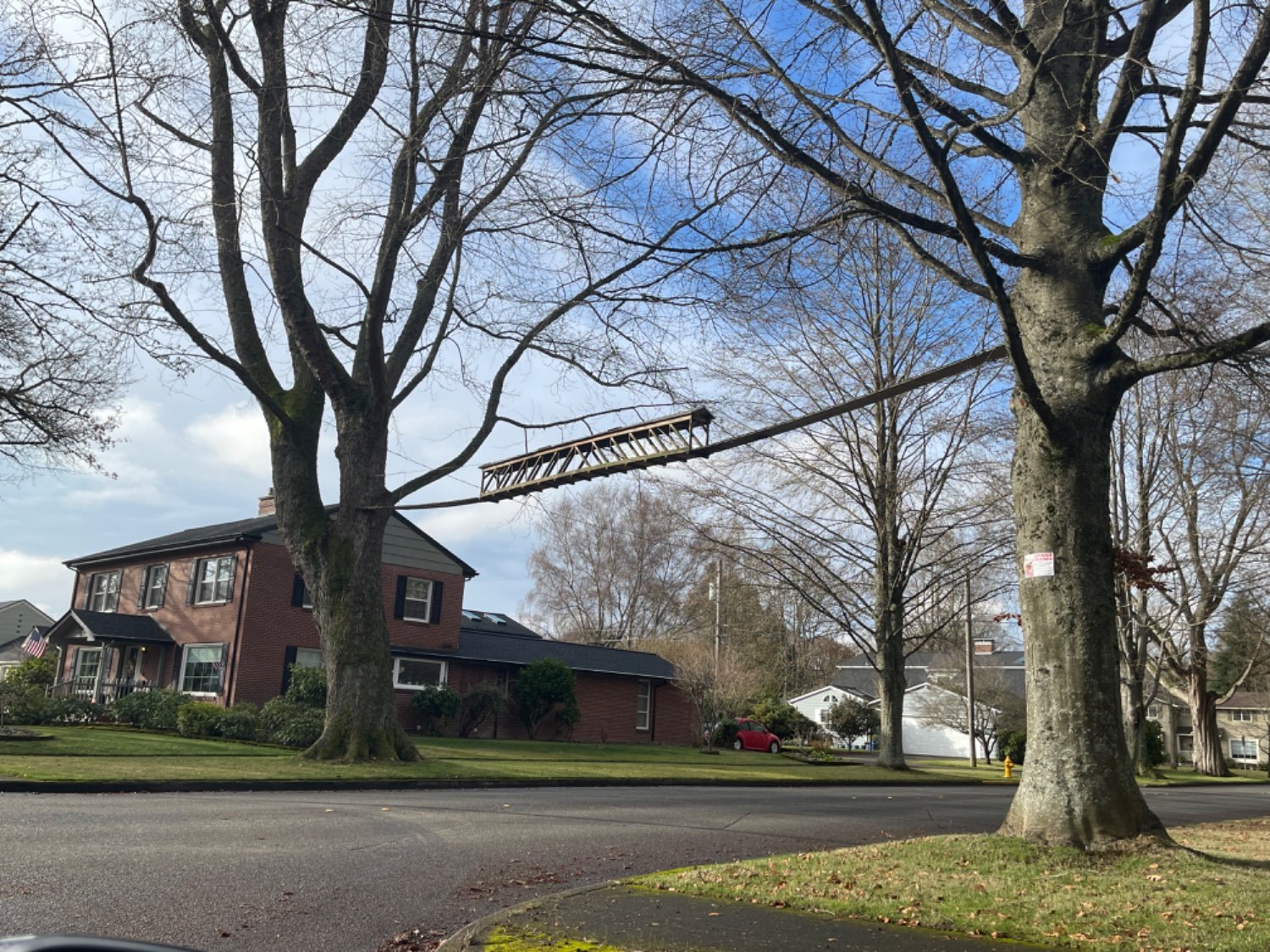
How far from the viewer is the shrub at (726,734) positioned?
138ft

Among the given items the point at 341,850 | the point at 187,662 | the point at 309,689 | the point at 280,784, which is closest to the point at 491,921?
the point at 341,850

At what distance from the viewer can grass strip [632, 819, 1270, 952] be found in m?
5.92

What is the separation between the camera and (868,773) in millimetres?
28297

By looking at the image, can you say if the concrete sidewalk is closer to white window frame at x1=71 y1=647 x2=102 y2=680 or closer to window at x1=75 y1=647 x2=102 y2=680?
white window frame at x1=71 y1=647 x2=102 y2=680

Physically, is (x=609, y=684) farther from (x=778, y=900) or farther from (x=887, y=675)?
(x=778, y=900)

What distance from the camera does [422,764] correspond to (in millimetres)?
18422

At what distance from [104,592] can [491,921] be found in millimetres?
37882

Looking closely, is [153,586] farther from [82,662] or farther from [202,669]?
[202,669]

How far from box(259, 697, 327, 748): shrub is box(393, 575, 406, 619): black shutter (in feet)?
32.6

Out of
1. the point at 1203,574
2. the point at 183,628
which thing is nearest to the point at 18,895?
the point at 183,628

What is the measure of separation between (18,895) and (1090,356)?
8.60 m

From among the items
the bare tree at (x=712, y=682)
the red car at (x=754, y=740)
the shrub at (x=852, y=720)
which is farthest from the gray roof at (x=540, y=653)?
the shrub at (x=852, y=720)

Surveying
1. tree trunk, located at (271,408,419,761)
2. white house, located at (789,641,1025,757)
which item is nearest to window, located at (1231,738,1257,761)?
white house, located at (789,641,1025,757)

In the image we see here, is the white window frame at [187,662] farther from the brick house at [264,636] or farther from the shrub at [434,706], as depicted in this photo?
the shrub at [434,706]
